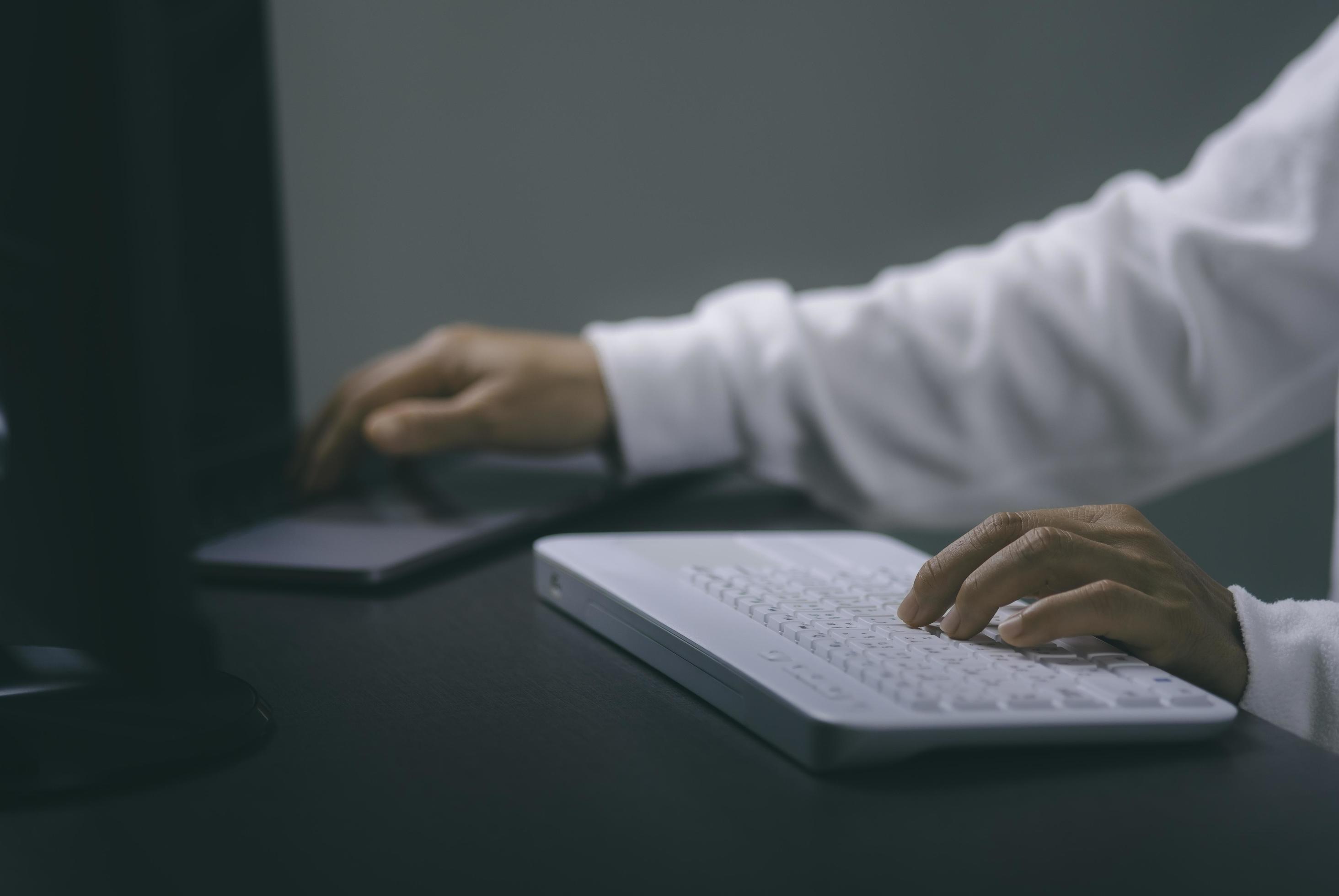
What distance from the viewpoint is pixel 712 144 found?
1.37 m

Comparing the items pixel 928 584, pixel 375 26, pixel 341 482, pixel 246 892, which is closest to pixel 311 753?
pixel 246 892

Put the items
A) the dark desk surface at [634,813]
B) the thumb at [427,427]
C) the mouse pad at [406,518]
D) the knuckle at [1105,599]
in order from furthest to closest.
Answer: the thumb at [427,427]
the mouse pad at [406,518]
the knuckle at [1105,599]
the dark desk surface at [634,813]

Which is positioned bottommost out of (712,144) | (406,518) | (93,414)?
(406,518)

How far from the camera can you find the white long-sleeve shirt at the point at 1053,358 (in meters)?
0.73

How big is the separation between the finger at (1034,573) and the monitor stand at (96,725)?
23 centimetres

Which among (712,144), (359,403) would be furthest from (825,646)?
(712,144)

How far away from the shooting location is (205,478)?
72 centimetres

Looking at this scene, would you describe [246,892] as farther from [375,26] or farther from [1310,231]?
[375,26]

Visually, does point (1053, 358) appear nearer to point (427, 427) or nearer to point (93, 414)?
point (427, 427)

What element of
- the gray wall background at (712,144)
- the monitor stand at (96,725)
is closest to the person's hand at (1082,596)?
the monitor stand at (96,725)

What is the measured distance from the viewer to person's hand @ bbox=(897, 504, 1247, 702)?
0.36 meters

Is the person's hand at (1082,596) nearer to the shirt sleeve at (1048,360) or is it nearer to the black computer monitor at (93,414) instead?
the black computer monitor at (93,414)

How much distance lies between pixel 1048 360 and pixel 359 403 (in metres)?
0.47

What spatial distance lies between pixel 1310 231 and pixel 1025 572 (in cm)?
48
